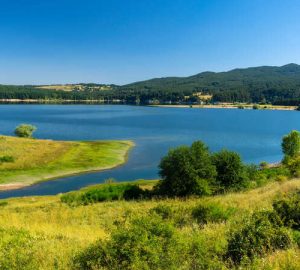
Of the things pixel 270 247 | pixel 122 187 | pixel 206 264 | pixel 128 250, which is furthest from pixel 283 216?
pixel 122 187

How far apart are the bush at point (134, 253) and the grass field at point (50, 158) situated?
167 ft

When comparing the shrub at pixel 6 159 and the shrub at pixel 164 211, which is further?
the shrub at pixel 6 159

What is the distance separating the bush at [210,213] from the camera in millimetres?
16516

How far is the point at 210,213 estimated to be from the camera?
55.0ft

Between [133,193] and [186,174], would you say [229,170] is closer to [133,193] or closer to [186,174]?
[186,174]

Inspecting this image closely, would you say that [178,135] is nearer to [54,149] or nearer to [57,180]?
[54,149]

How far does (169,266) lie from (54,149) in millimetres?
76737

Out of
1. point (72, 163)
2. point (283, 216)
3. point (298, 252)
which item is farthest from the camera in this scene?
point (72, 163)

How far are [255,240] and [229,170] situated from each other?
26.7m

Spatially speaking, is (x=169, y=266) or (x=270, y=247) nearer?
(x=169, y=266)

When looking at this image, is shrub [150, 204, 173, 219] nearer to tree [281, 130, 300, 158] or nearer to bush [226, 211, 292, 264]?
bush [226, 211, 292, 264]

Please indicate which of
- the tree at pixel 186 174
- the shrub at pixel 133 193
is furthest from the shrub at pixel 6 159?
the tree at pixel 186 174

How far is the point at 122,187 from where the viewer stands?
36406 millimetres

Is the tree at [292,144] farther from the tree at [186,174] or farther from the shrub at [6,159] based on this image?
the shrub at [6,159]
